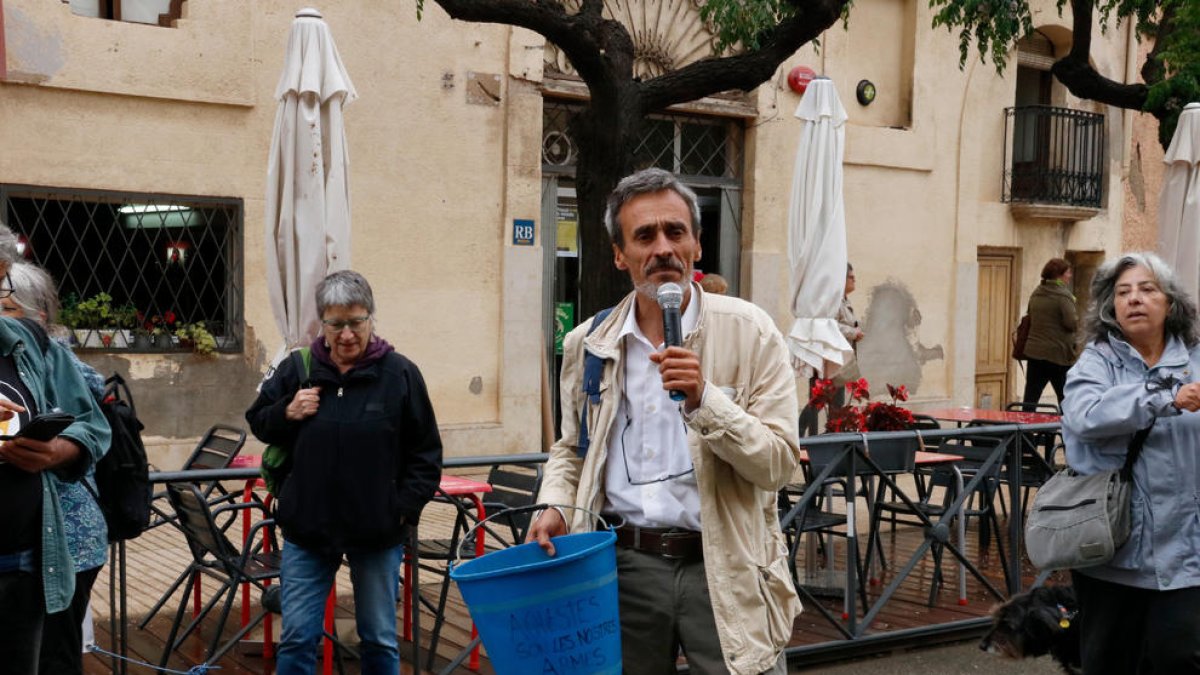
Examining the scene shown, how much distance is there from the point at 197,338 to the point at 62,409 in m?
7.11

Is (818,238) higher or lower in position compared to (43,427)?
higher

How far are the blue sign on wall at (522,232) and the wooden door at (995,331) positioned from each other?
7.11 m

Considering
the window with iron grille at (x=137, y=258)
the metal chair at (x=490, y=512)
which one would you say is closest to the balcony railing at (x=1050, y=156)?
the window with iron grille at (x=137, y=258)

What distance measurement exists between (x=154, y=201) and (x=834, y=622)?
6.93 metres

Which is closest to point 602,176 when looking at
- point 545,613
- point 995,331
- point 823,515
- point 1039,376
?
point 823,515

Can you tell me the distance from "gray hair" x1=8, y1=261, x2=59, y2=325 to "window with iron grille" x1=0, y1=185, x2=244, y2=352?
233 inches

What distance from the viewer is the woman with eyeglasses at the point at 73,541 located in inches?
163

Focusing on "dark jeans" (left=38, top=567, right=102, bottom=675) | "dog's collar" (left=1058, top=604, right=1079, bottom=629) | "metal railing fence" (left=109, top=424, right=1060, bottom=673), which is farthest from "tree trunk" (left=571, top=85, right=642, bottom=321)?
"dark jeans" (left=38, top=567, right=102, bottom=675)

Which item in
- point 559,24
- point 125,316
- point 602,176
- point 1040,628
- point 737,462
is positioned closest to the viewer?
point 737,462

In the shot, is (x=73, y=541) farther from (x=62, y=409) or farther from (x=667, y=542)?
(x=667, y=542)

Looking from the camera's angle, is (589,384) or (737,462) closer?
(737,462)

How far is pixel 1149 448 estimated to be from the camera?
424 cm

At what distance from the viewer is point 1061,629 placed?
5242 mm

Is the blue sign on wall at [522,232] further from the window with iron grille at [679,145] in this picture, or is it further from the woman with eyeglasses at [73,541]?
the woman with eyeglasses at [73,541]
